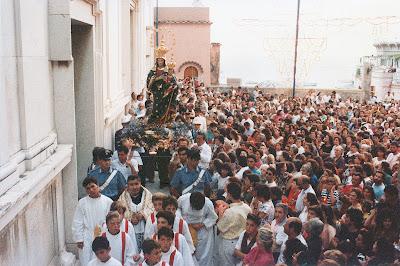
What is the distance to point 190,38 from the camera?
37969 mm

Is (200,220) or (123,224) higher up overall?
(123,224)

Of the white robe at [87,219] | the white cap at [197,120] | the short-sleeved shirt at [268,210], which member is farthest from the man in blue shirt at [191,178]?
the white cap at [197,120]

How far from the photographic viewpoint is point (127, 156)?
26.5 feet

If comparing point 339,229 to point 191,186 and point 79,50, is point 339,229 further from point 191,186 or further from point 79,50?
point 79,50

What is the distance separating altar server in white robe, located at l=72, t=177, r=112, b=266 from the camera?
6.06 m

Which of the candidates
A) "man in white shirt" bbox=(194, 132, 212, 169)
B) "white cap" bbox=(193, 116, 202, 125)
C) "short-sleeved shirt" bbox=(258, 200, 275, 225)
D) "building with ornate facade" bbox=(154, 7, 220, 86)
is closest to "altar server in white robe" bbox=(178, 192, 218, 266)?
"short-sleeved shirt" bbox=(258, 200, 275, 225)

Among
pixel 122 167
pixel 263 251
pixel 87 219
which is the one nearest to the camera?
pixel 263 251

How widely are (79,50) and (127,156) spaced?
6.33 ft

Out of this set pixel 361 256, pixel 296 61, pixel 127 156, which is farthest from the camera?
pixel 296 61

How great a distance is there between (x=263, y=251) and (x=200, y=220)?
121 cm

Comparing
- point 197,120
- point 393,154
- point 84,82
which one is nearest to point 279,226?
point 84,82

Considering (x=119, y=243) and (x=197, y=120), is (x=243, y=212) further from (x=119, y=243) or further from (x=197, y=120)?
(x=197, y=120)

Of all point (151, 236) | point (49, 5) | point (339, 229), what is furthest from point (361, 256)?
point (49, 5)

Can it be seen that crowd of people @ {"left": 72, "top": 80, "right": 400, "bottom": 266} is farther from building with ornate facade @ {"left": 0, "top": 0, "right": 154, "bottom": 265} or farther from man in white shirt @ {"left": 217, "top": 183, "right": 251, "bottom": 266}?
building with ornate facade @ {"left": 0, "top": 0, "right": 154, "bottom": 265}
